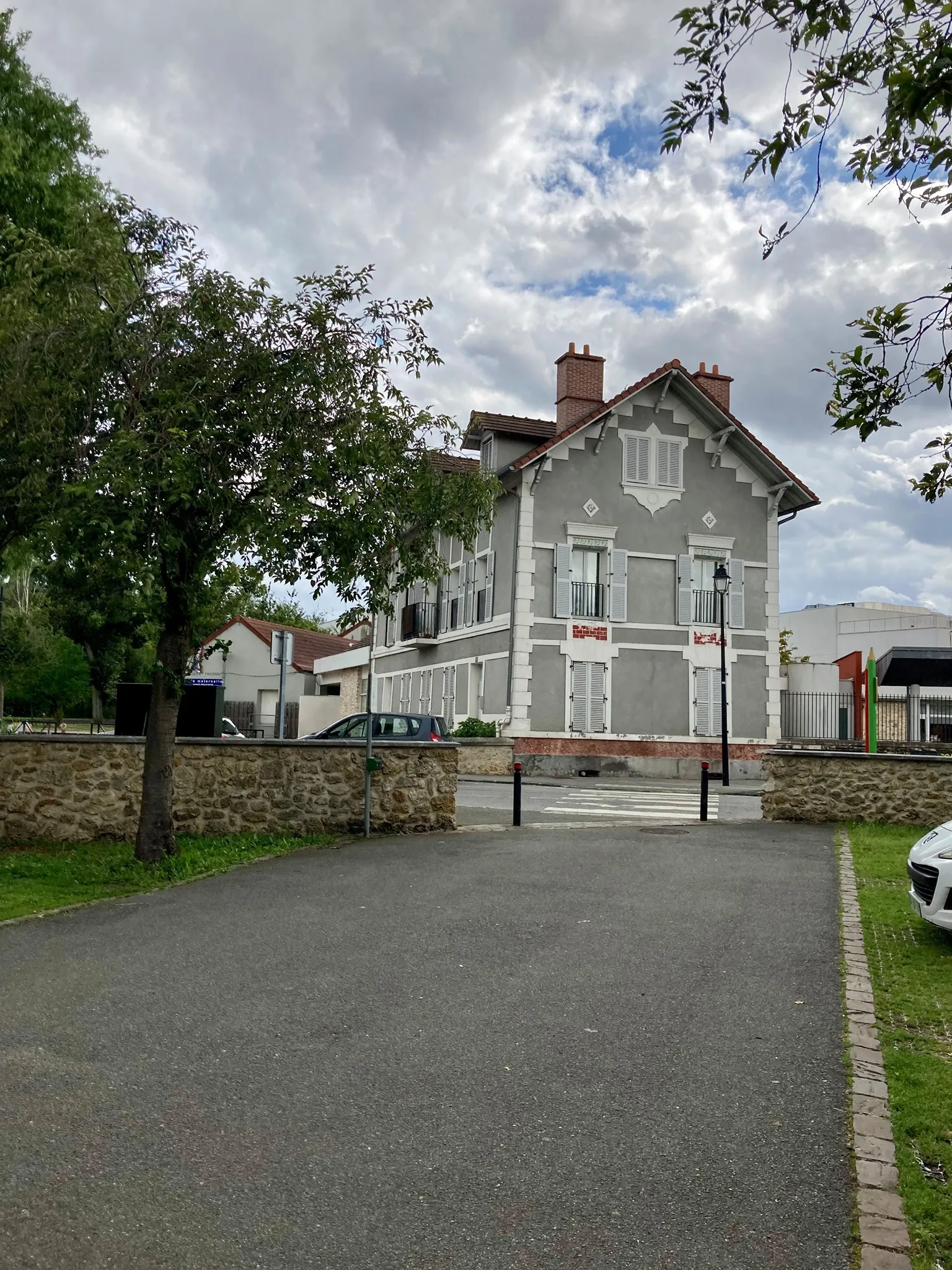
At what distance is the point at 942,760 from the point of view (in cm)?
1655

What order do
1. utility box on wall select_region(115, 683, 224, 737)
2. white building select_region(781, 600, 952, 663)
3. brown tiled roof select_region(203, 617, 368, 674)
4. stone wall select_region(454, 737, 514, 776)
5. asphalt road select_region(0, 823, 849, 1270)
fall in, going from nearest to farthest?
asphalt road select_region(0, 823, 849, 1270) < utility box on wall select_region(115, 683, 224, 737) < stone wall select_region(454, 737, 514, 776) < brown tiled roof select_region(203, 617, 368, 674) < white building select_region(781, 600, 952, 663)

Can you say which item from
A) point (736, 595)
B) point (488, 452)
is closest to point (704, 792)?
point (736, 595)

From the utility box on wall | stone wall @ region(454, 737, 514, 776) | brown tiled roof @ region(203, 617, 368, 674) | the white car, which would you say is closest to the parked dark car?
the utility box on wall

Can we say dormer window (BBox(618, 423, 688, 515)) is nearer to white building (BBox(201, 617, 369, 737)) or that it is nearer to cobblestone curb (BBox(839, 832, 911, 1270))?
white building (BBox(201, 617, 369, 737))

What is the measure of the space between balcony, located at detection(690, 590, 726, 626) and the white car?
2558 centimetres

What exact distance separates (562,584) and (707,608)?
4.81 meters

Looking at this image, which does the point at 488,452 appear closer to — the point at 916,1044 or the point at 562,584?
the point at 562,584

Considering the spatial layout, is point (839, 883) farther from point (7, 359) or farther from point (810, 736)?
point (810, 736)

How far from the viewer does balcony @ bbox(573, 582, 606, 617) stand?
3331 centimetres

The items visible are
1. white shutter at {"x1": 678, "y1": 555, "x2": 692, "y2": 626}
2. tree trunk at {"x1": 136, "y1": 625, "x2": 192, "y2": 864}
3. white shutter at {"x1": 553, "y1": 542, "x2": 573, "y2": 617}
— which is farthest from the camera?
white shutter at {"x1": 678, "y1": 555, "x2": 692, "y2": 626}

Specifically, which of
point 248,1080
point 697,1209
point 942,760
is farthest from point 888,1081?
point 942,760

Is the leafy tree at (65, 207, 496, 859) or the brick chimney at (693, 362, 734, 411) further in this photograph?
the brick chimney at (693, 362, 734, 411)

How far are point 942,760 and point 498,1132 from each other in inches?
531

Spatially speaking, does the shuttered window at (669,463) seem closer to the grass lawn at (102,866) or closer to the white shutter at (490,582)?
the white shutter at (490,582)
